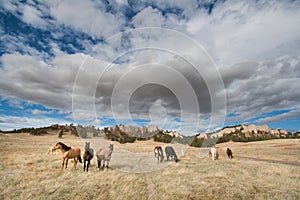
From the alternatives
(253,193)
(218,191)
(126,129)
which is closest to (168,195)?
(218,191)

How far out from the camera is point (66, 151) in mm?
14938

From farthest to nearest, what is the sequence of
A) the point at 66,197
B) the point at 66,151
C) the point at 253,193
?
1. the point at 66,151
2. the point at 253,193
3. the point at 66,197

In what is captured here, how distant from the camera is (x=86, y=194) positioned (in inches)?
333

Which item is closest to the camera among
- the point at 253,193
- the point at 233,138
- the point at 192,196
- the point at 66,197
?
the point at 66,197

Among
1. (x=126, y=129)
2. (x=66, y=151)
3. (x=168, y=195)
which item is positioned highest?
(x=126, y=129)

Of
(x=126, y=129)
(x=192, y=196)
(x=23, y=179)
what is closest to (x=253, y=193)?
(x=192, y=196)

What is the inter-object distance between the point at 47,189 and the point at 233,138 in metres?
120

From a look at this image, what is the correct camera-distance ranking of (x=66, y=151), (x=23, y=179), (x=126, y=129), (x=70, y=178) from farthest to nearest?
(x=126, y=129) < (x=66, y=151) < (x=70, y=178) < (x=23, y=179)

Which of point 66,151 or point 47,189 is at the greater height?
point 66,151

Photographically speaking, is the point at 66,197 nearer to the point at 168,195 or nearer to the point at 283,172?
the point at 168,195

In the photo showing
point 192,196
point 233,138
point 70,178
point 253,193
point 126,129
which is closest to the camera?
point 192,196

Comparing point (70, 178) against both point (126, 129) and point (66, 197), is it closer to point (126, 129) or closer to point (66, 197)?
point (66, 197)

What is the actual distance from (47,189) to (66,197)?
5.03ft

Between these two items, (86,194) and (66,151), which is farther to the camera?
(66,151)
